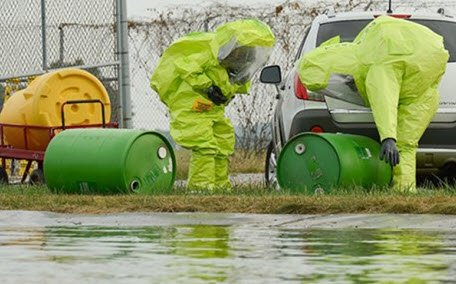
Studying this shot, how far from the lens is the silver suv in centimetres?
1337

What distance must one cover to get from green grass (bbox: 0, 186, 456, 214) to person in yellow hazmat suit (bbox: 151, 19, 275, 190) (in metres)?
1.51

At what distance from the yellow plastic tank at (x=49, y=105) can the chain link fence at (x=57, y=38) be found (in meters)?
0.82

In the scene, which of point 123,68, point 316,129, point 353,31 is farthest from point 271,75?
point 123,68

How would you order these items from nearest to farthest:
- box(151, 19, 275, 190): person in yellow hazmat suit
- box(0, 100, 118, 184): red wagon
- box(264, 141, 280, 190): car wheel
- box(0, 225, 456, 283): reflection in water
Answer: box(0, 225, 456, 283): reflection in water < box(151, 19, 275, 190): person in yellow hazmat suit < box(264, 141, 280, 190): car wheel < box(0, 100, 118, 184): red wagon

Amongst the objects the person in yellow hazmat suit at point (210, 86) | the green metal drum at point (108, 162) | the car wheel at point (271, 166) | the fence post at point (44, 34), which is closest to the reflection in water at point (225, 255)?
the green metal drum at point (108, 162)

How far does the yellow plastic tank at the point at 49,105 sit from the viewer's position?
16656mm

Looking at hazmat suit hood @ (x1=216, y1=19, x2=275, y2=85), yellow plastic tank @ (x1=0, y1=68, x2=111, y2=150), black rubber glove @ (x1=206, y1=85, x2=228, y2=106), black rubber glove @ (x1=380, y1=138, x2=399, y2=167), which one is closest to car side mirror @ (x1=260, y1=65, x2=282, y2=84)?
hazmat suit hood @ (x1=216, y1=19, x2=275, y2=85)

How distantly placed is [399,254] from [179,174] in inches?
454

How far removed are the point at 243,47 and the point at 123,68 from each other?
4.81 metres

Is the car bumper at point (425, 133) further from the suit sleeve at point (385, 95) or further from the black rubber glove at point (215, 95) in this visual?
the black rubber glove at point (215, 95)

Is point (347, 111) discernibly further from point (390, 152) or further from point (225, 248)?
point (225, 248)

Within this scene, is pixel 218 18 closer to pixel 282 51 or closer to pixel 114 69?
pixel 282 51

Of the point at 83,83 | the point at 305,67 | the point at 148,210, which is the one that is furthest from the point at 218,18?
the point at 148,210

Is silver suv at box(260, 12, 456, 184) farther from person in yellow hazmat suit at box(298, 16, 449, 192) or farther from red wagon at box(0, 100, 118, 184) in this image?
red wagon at box(0, 100, 118, 184)
